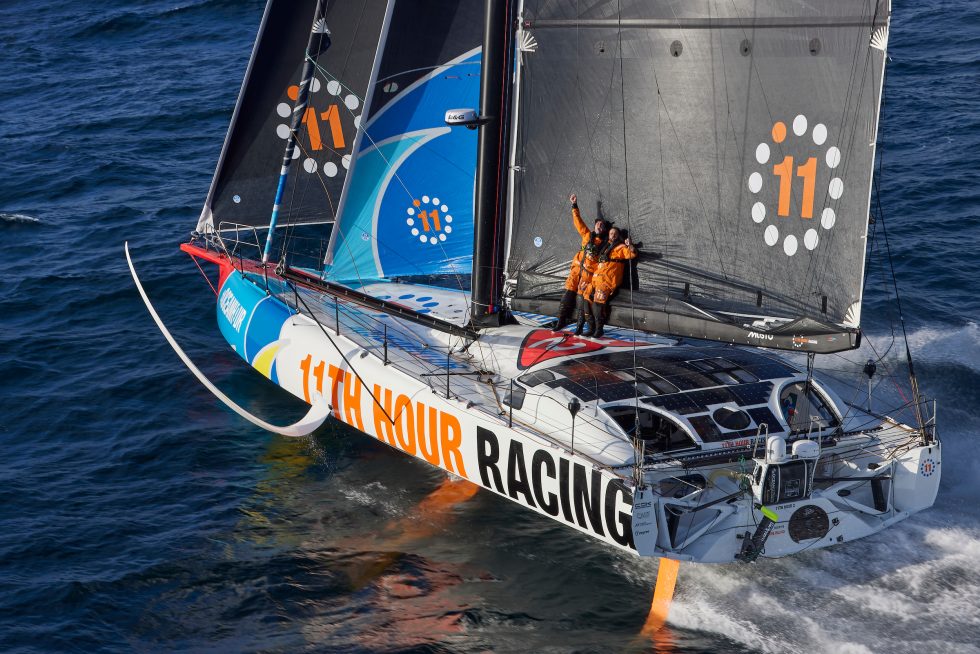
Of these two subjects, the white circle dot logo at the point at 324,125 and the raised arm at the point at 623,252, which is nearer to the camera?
the raised arm at the point at 623,252

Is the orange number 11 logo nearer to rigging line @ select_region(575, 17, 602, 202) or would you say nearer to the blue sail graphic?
rigging line @ select_region(575, 17, 602, 202)

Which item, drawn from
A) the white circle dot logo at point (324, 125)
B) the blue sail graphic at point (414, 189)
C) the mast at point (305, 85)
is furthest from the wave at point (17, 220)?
the blue sail graphic at point (414, 189)

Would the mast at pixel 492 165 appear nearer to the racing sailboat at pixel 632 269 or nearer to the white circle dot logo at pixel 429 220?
the racing sailboat at pixel 632 269

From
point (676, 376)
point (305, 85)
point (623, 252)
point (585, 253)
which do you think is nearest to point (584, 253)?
point (585, 253)

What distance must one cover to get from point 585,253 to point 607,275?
42 cm

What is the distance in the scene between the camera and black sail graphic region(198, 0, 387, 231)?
21156 millimetres

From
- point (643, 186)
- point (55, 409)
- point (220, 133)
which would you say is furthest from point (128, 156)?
point (643, 186)

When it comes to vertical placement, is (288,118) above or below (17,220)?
above

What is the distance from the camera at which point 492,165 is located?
685 inches

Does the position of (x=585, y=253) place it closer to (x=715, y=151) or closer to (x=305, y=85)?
(x=715, y=151)

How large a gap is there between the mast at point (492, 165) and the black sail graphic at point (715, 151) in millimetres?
817

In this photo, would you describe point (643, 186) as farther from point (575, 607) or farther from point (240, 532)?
point (240, 532)

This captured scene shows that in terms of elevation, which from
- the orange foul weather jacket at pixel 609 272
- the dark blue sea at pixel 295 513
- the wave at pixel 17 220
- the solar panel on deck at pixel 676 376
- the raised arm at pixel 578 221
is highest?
the raised arm at pixel 578 221

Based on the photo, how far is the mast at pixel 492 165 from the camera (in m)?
16.8
